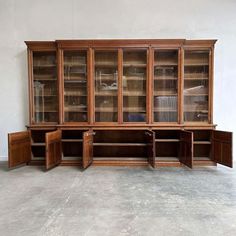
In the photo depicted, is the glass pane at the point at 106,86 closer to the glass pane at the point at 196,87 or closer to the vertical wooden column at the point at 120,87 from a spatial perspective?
→ the vertical wooden column at the point at 120,87

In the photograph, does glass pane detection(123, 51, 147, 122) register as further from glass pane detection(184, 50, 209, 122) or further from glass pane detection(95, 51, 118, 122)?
glass pane detection(184, 50, 209, 122)

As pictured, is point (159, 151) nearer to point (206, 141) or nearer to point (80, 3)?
point (206, 141)

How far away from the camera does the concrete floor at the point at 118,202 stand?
82.9 inches

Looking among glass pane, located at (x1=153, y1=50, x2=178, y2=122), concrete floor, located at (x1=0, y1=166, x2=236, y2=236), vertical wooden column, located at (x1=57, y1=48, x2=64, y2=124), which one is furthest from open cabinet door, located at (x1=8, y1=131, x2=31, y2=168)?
glass pane, located at (x1=153, y1=50, x2=178, y2=122)

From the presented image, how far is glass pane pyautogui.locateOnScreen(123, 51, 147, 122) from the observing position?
4.43 meters

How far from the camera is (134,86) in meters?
4.55

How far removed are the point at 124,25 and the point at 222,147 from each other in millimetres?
3208

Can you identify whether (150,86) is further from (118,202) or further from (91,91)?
(118,202)

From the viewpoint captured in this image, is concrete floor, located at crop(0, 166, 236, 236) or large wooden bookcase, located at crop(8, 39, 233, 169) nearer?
concrete floor, located at crop(0, 166, 236, 236)

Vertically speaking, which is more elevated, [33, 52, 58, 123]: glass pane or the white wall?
the white wall

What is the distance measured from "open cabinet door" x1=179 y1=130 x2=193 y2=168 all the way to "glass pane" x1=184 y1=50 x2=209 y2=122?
526 millimetres

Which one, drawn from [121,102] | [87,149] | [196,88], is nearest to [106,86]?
[121,102]

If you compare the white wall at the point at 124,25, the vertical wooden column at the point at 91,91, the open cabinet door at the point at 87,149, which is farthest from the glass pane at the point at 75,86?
the white wall at the point at 124,25

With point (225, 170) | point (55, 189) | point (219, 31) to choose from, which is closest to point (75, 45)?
point (55, 189)
